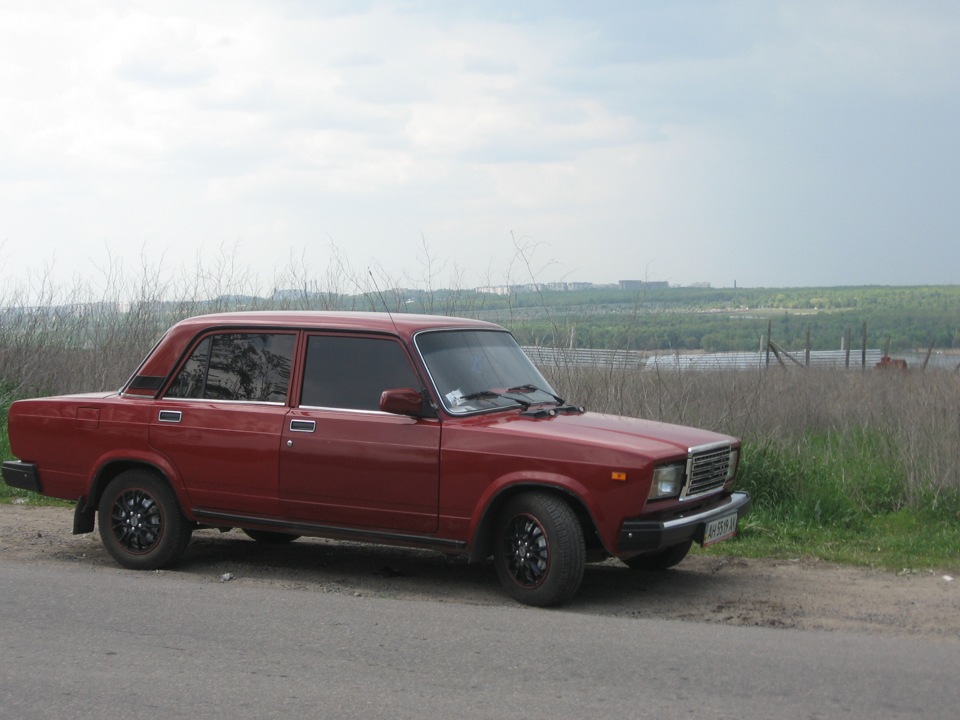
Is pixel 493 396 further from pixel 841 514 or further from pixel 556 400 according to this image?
pixel 841 514

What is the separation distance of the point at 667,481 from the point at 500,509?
41.7 inches

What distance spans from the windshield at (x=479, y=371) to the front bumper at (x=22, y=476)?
325 cm

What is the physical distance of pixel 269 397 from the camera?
792 centimetres

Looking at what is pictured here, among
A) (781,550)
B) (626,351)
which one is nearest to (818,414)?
(626,351)

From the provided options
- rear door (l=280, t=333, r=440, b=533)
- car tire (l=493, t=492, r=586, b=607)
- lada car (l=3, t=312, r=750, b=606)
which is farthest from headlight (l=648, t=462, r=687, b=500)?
rear door (l=280, t=333, r=440, b=533)

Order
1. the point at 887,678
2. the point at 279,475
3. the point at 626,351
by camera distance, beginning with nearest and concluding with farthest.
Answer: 1. the point at 887,678
2. the point at 279,475
3. the point at 626,351

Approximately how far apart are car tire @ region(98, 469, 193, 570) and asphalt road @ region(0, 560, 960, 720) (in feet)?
3.21

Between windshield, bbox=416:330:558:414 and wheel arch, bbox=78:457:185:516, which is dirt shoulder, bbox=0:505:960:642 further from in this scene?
windshield, bbox=416:330:558:414

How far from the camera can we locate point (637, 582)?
788 cm

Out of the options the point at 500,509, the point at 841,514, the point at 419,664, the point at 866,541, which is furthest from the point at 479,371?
the point at 841,514

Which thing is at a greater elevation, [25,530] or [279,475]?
[279,475]

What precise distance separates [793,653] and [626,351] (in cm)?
768

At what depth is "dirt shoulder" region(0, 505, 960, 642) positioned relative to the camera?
275 inches

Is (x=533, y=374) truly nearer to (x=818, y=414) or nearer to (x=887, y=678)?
(x=887, y=678)
